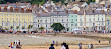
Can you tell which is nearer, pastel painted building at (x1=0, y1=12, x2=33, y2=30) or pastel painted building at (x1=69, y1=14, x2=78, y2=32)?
pastel painted building at (x1=69, y1=14, x2=78, y2=32)

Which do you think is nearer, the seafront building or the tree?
the tree

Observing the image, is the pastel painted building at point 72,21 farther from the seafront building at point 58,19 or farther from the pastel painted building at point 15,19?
the pastel painted building at point 15,19

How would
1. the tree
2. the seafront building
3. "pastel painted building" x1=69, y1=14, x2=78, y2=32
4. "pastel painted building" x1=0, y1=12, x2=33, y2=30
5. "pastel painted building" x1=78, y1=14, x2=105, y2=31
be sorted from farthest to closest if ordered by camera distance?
1. "pastel painted building" x1=78, y1=14, x2=105, y2=31
2. "pastel painted building" x1=0, y1=12, x2=33, y2=30
3. "pastel painted building" x1=69, y1=14, x2=78, y2=32
4. the seafront building
5. the tree

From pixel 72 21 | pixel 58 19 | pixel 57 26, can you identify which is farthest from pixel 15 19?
pixel 72 21

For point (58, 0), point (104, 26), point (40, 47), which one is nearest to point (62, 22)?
point (104, 26)

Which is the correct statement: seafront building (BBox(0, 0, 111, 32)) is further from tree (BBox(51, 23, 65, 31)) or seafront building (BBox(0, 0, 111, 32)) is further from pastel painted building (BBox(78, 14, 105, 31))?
tree (BBox(51, 23, 65, 31))

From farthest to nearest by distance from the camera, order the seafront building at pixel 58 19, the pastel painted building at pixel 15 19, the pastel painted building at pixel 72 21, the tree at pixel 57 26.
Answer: the pastel painted building at pixel 15 19 → the pastel painted building at pixel 72 21 → the seafront building at pixel 58 19 → the tree at pixel 57 26

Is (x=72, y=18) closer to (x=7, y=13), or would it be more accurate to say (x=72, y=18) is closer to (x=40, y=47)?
(x=7, y=13)

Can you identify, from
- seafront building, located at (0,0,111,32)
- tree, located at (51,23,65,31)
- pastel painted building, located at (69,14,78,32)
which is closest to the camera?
tree, located at (51,23,65,31)

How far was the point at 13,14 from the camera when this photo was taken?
81.8 m

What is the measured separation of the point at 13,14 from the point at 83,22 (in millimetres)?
12578

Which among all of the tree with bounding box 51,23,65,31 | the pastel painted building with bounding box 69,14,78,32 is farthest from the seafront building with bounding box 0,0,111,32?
the tree with bounding box 51,23,65,31

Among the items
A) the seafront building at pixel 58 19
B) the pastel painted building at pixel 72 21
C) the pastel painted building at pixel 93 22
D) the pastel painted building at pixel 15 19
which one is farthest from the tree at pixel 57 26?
the pastel painted building at pixel 15 19

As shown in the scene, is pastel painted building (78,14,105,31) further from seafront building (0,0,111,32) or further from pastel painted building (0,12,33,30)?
pastel painted building (0,12,33,30)
